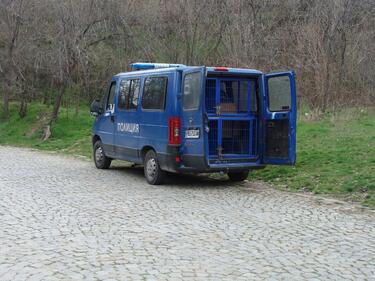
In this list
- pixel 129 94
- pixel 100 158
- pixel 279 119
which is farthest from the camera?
pixel 100 158

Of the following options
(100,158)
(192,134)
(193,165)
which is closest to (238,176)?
(193,165)

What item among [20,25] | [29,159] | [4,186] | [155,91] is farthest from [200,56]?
[4,186]

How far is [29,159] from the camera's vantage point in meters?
17.2

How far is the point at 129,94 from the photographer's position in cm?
1307

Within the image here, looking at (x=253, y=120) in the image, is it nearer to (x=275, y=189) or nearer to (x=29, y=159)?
(x=275, y=189)

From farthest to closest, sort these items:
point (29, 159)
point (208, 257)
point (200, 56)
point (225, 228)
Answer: point (200, 56), point (29, 159), point (225, 228), point (208, 257)

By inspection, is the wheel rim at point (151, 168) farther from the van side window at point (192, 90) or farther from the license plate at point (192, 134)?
the van side window at point (192, 90)

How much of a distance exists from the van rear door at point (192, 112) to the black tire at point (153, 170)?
0.81 metres

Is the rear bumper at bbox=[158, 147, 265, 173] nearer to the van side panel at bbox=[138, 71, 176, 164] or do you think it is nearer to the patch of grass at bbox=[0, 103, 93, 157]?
the van side panel at bbox=[138, 71, 176, 164]

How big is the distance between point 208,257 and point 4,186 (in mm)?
6564

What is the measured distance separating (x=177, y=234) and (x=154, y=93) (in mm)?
5076

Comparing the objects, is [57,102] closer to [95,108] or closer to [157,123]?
[95,108]

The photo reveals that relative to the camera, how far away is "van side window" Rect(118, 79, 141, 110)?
12.8m

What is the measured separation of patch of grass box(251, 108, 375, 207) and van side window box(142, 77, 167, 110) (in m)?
2.81
